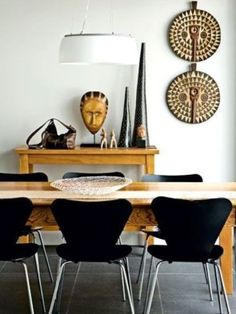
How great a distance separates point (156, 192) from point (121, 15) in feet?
7.35

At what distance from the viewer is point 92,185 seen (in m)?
3.46

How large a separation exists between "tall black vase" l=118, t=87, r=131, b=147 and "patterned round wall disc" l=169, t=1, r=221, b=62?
67cm

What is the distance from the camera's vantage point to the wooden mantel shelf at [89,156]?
462 cm

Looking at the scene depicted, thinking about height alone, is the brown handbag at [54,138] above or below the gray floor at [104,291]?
above

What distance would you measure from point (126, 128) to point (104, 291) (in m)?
1.72

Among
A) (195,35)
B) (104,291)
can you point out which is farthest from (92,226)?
(195,35)

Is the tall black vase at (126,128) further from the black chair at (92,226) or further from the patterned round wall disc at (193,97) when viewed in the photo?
the black chair at (92,226)

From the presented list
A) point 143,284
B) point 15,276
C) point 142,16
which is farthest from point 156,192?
point 142,16

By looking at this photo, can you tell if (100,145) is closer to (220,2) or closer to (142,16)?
(142,16)

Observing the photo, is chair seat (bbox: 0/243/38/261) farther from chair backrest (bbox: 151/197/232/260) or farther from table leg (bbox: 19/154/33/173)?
table leg (bbox: 19/154/33/173)

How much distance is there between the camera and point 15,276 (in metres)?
3.95

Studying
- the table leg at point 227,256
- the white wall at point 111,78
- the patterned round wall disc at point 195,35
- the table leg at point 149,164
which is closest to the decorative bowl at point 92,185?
the table leg at point 227,256

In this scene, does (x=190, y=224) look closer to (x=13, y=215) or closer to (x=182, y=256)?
(x=182, y=256)

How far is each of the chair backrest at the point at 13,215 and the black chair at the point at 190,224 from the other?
69 cm
